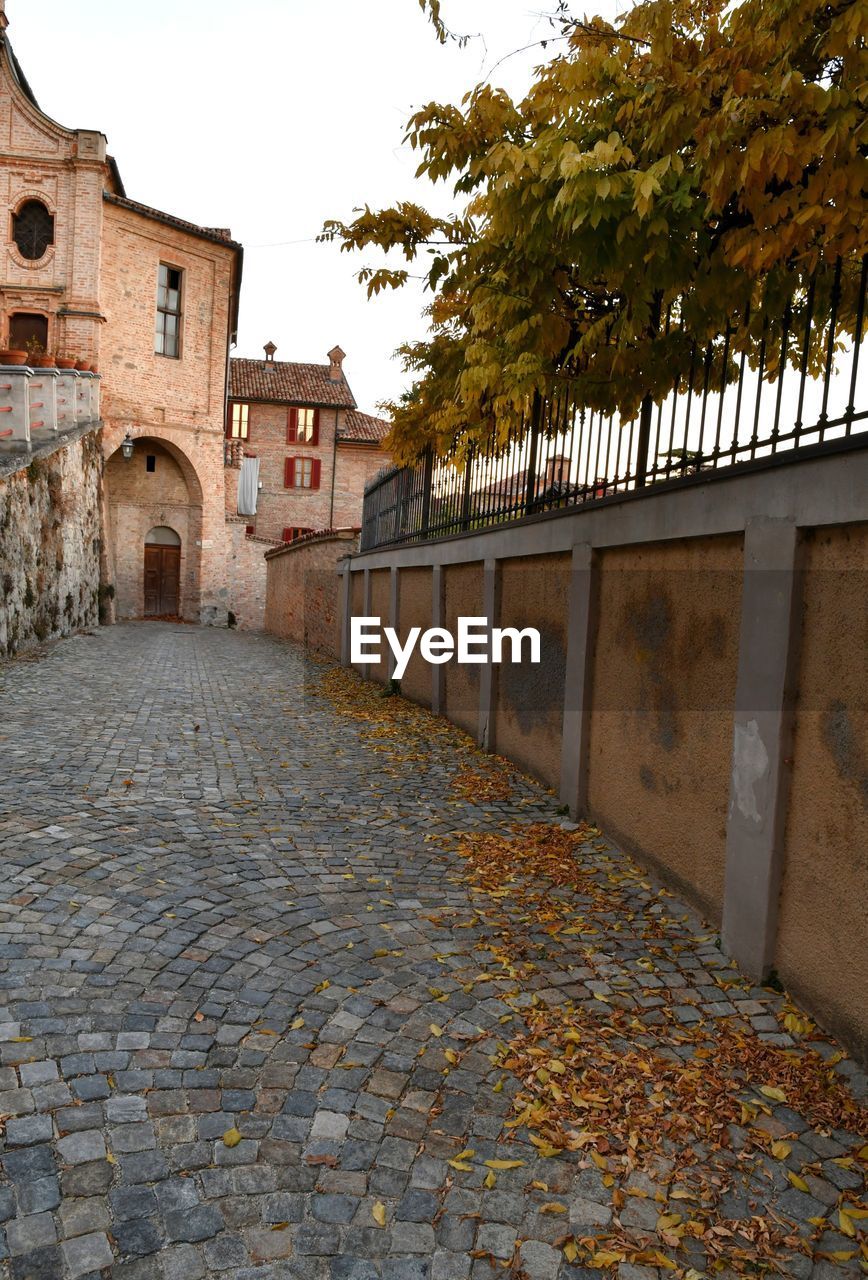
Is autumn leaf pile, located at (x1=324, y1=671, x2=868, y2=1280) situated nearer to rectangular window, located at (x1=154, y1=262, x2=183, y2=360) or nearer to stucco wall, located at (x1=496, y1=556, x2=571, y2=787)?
stucco wall, located at (x1=496, y1=556, x2=571, y2=787)

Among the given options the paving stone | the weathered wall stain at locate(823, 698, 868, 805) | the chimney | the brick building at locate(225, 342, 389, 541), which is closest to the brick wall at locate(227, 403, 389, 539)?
the brick building at locate(225, 342, 389, 541)

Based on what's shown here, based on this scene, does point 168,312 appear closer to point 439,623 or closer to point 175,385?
point 175,385

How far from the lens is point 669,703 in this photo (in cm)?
488

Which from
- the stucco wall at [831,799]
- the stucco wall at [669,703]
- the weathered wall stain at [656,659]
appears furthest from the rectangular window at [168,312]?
the stucco wall at [831,799]

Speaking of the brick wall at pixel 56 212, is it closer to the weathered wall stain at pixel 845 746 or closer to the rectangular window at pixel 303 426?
the rectangular window at pixel 303 426

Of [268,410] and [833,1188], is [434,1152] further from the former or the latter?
[268,410]

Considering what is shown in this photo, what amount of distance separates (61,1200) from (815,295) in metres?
4.95

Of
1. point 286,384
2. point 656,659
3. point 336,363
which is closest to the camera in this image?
point 656,659

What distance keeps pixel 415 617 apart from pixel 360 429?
3061cm

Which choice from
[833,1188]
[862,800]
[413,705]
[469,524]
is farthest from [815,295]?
[413,705]

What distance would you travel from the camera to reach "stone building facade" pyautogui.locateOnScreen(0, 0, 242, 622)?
76.9ft

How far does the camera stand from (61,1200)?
7.64 feet

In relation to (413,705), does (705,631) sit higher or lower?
higher

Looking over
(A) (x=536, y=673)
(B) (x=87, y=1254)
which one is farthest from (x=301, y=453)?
(B) (x=87, y=1254)
